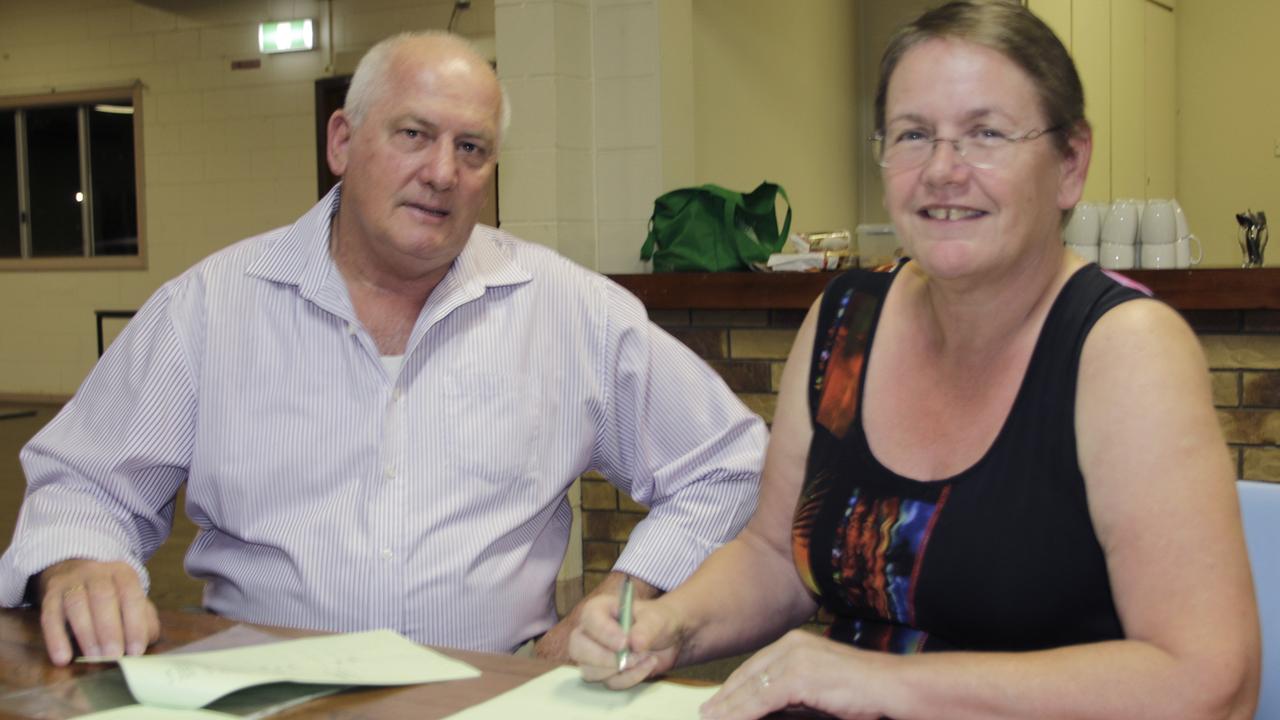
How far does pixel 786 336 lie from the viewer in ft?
11.8

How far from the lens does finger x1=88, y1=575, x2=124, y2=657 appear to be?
4.43ft

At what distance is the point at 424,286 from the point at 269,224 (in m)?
7.99

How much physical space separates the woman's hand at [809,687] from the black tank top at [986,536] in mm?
207

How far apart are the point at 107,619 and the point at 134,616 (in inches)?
1.1

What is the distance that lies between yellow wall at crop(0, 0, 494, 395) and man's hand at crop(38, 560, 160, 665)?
7557 mm

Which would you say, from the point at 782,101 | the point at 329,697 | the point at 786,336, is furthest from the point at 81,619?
the point at 782,101

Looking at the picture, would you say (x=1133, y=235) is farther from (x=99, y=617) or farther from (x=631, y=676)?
(x=99, y=617)

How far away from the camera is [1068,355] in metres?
Answer: 1.30

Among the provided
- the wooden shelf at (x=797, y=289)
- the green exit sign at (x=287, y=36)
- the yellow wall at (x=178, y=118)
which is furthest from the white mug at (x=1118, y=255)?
the green exit sign at (x=287, y=36)

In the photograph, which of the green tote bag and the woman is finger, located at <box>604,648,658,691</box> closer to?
the woman

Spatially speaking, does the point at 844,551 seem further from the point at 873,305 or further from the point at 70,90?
the point at 70,90

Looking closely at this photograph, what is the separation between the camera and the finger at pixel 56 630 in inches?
52.5

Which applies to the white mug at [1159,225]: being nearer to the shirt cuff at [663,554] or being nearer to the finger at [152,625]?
the shirt cuff at [663,554]

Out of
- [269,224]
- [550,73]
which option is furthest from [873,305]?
[269,224]
